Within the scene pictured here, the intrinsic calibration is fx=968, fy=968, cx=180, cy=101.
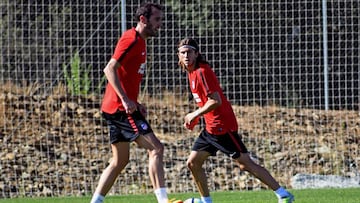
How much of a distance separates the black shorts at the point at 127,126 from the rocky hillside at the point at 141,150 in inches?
260

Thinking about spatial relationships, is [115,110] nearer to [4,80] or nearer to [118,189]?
[118,189]

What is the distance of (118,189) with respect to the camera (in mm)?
15945

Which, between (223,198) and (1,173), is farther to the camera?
(1,173)

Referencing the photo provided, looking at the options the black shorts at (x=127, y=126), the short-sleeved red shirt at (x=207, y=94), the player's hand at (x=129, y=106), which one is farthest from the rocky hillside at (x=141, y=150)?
the player's hand at (x=129, y=106)

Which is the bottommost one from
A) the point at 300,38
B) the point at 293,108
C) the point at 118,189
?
the point at 118,189

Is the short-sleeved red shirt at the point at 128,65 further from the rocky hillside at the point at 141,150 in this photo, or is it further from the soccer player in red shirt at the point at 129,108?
the rocky hillside at the point at 141,150

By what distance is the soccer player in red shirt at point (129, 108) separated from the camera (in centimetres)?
908

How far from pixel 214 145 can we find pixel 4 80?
28.5ft

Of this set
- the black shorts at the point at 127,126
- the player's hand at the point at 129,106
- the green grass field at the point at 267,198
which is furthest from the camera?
the green grass field at the point at 267,198

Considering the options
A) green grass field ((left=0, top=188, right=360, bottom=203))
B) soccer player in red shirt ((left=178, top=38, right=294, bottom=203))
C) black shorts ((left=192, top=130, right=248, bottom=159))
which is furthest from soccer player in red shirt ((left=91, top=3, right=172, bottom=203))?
green grass field ((left=0, top=188, right=360, bottom=203))

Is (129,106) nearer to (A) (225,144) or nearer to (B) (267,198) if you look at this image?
(A) (225,144)

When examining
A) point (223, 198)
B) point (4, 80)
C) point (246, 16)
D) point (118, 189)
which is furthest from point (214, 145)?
point (4, 80)

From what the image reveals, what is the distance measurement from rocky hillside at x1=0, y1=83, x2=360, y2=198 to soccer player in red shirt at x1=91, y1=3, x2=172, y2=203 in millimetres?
6601

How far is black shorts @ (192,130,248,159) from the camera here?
10.2 m
